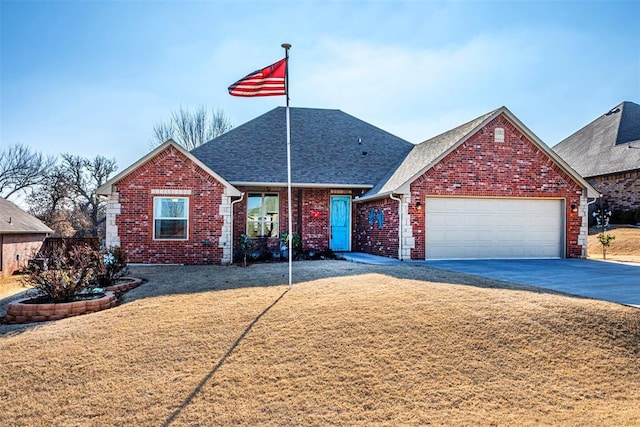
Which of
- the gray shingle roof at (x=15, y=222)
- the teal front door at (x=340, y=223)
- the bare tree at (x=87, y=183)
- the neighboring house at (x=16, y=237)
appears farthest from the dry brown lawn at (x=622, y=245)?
the bare tree at (x=87, y=183)

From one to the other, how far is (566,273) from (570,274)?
19 cm

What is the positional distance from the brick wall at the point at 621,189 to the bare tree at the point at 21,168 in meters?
38.0

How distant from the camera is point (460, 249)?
14.1 meters

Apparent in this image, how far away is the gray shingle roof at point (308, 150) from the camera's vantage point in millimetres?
16344

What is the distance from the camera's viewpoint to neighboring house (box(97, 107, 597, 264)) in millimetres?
13453

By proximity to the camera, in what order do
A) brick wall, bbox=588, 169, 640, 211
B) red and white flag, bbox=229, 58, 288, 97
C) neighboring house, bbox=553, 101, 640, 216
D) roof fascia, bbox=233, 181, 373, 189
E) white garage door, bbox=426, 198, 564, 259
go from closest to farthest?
1. red and white flag, bbox=229, 58, 288, 97
2. white garage door, bbox=426, 198, 564, 259
3. roof fascia, bbox=233, 181, 373, 189
4. brick wall, bbox=588, 169, 640, 211
5. neighboring house, bbox=553, 101, 640, 216

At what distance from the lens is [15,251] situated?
1742cm

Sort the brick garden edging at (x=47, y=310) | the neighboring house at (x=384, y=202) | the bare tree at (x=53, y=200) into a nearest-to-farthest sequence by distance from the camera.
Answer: the brick garden edging at (x=47, y=310)
the neighboring house at (x=384, y=202)
the bare tree at (x=53, y=200)

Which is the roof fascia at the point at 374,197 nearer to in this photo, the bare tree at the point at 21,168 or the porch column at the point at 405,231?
the porch column at the point at 405,231

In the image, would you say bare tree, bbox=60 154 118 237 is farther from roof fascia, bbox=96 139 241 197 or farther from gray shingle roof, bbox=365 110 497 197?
gray shingle roof, bbox=365 110 497 197

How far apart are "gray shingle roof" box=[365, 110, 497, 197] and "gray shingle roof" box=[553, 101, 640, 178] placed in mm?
12679

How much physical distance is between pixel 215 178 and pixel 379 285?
306 inches

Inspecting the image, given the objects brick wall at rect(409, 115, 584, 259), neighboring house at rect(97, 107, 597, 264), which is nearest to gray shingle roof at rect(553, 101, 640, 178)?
brick wall at rect(409, 115, 584, 259)

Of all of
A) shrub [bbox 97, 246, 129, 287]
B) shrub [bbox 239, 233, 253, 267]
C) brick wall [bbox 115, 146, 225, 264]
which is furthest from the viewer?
shrub [bbox 239, 233, 253, 267]
